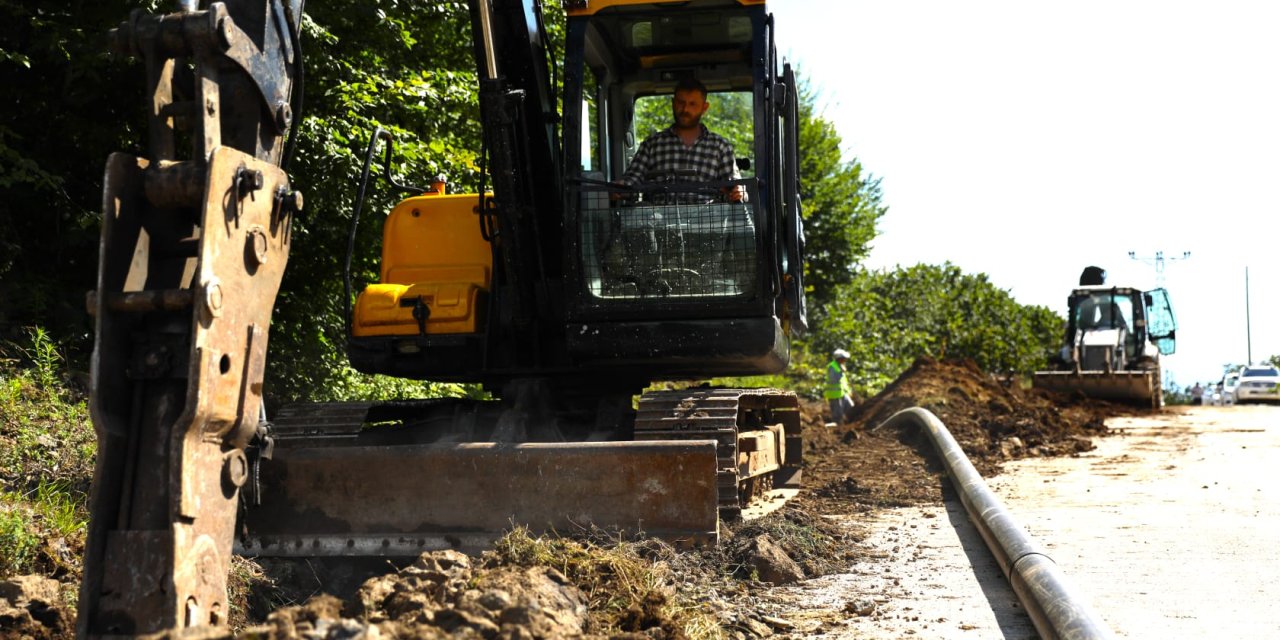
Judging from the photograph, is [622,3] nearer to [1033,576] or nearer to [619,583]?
[619,583]

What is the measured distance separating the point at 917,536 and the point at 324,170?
21.7 ft

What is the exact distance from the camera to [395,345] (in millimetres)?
7773

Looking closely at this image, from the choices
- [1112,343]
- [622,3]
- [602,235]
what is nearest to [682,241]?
[602,235]

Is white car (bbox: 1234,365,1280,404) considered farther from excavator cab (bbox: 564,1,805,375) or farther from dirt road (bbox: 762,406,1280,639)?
excavator cab (bbox: 564,1,805,375)

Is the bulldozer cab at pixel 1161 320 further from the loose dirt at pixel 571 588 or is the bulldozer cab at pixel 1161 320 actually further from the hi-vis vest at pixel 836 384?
the loose dirt at pixel 571 588

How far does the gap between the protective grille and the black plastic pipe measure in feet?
6.23

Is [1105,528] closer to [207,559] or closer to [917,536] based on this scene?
[917,536]

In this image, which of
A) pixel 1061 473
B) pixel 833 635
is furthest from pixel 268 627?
pixel 1061 473

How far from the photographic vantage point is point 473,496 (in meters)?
6.82

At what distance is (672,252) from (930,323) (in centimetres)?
3839

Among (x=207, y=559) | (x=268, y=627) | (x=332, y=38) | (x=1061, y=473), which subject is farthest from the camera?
(x=1061, y=473)

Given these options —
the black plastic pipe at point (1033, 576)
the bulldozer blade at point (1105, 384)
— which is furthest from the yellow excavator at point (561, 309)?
the bulldozer blade at point (1105, 384)

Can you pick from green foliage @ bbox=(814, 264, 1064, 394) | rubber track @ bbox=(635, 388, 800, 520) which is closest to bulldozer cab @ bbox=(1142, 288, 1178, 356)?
green foliage @ bbox=(814, 264, 1064, 394)

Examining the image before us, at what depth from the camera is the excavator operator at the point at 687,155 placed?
7.60 m
